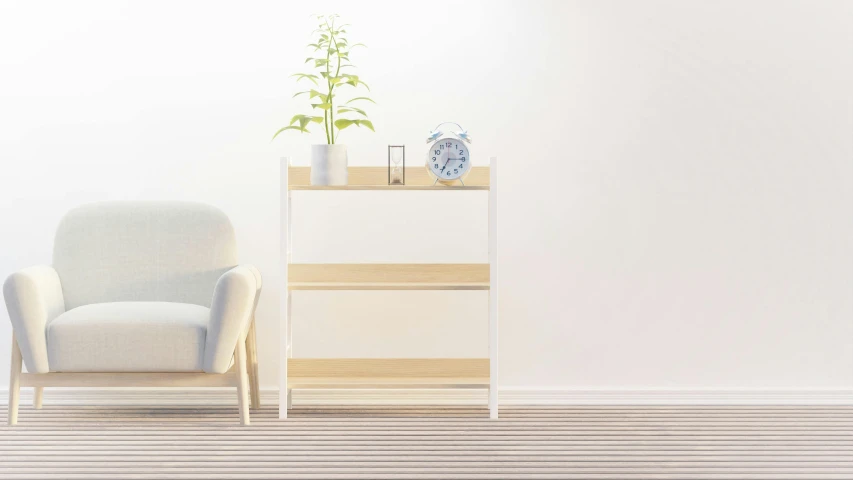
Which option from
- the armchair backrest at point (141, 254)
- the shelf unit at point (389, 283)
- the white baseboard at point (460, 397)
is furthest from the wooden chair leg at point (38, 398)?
the shelf unit at point (389, 283)

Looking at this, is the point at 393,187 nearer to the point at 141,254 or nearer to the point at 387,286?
the point at 387,286

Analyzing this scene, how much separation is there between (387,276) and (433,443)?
72cm

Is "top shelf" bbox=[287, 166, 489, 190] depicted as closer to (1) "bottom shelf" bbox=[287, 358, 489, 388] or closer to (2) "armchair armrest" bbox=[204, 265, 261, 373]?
(2) "armchair armrest" bbox=[204, 265, 261, 373]

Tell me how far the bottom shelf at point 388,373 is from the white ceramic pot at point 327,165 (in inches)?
29.7

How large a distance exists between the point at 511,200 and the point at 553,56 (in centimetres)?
65

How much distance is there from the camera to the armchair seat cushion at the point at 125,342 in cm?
301

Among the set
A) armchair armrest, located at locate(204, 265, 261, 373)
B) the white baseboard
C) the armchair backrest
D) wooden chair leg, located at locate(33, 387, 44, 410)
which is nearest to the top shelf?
the armchair backrest

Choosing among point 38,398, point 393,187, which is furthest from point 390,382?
point 38,398

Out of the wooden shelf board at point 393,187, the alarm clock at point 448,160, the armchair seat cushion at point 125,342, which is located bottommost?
the armchair seat cushion at point 125,342

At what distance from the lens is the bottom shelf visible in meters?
Result: 3.24

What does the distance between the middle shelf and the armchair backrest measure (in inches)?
13.9

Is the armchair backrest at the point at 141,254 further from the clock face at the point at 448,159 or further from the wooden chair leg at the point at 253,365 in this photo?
the clock face at the point at 448,159

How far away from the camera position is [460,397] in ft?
11.8

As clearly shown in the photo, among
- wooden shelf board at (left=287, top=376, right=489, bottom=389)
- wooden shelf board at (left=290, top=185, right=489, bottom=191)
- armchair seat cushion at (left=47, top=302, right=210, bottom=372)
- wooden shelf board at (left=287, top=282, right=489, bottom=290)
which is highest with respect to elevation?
wooden shelf board at (left=290, top=185, right=489, bottom=191)
